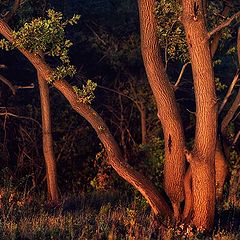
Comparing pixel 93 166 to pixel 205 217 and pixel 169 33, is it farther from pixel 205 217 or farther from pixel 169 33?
pixel 205 217

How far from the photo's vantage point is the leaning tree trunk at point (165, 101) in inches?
441

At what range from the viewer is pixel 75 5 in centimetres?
1756

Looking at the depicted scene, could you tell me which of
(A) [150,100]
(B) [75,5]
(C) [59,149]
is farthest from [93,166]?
(B) [75,5]

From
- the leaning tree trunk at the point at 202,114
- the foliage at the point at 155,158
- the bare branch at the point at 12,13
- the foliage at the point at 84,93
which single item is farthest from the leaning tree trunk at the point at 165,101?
the foliage at the point at 155,158

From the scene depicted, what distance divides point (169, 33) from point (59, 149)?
5945 millimetres

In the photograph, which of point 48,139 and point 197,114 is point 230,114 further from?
point 48,139

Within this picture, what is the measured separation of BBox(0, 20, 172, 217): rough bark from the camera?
11055mm

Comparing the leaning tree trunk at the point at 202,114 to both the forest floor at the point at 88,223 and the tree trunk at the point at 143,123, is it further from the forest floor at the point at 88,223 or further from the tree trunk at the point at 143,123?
the tree trunk at the point at 143,123

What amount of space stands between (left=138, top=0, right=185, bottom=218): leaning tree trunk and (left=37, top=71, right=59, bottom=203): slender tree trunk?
12.7 feet

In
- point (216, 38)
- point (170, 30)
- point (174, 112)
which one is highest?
point (216, 38)

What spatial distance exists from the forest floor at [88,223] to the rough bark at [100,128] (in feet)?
1.34

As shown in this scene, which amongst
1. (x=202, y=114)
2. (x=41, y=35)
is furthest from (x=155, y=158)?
(x=41, y=35)

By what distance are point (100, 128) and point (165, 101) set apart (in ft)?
4.10

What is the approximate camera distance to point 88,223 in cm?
1100
